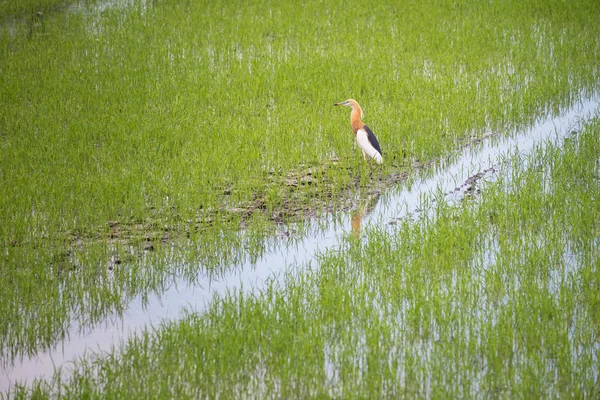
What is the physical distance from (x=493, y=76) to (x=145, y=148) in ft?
16.5

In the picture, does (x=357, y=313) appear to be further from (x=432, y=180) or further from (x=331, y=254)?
(x=432, y=180)

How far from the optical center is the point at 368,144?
6.91 m

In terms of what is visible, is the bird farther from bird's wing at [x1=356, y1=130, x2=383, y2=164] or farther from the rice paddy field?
the rice paddy field

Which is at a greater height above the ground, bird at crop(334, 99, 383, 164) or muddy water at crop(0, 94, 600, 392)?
bird at crop(334, 99, 383, 164)

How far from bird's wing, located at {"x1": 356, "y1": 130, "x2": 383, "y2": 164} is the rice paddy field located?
0.70ft

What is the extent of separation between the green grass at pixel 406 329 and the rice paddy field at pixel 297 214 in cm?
2

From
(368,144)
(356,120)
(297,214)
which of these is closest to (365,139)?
(368,144)

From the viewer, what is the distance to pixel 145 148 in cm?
719

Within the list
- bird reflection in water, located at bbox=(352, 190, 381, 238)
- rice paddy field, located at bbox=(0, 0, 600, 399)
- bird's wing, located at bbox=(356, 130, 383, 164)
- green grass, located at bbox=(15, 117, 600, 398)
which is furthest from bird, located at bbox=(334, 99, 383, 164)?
green grass, located at bbox=(15, 117, 600, 398)

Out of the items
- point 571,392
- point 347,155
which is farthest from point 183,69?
point 571,392

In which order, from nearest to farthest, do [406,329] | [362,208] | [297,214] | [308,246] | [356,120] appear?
[406,329]
[308,246]
[297,214]
[362,208]
[356,120]

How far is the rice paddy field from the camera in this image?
3.72 meters

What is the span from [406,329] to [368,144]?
3157 millimetres

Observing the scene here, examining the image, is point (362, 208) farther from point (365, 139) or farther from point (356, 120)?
point (356, 120)
